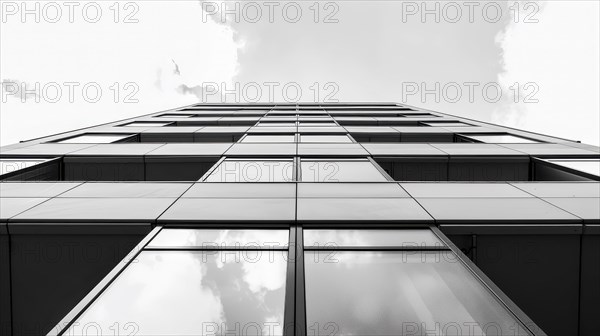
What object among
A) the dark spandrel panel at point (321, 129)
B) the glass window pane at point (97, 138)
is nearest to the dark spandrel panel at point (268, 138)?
the dark spandrel panel at point (321, 129)

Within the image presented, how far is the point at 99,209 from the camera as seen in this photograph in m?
8.25

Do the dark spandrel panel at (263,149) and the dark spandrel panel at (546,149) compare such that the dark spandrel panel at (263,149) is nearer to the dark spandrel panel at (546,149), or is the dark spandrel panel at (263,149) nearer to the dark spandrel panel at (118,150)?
the dark spandrel panel at (118,150)

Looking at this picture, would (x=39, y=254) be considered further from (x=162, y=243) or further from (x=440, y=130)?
(x=440, y=130)

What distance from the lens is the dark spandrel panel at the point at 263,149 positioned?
12938 millimetres

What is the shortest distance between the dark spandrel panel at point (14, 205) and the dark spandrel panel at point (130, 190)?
61 centimetres

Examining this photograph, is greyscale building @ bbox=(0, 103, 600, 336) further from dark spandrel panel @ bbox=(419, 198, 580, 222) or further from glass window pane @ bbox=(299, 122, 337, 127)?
glass window pane @ bbox=(299, 122, 337, 127)

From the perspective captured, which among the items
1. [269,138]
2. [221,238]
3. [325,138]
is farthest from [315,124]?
[221,238]

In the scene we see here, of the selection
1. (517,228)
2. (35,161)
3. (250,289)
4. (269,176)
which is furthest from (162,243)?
(35,161)

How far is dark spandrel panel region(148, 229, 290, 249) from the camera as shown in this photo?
686cm

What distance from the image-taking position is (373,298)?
18.1 feet

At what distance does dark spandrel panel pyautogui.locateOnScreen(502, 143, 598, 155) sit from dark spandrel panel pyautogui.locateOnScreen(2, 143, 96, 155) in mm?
13908

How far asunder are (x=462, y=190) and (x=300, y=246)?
467cm

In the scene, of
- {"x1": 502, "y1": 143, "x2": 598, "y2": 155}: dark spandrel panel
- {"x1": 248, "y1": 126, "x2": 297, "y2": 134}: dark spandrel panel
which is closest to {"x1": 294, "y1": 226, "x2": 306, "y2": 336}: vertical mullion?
{"x1": 502, "y1": 143, "x2": 598, "y2": 155}: dark spandrel panel

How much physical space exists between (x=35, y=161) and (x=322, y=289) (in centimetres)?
1017
